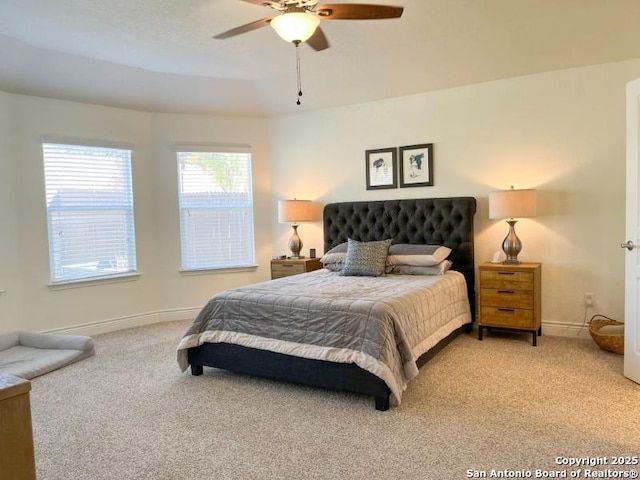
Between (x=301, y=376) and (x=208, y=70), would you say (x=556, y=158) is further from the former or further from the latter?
(x=208, y=70)

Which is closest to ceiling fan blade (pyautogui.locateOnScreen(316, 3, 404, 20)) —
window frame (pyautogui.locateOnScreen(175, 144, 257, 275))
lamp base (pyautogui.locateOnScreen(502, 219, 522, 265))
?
lamp base (pyautogui.locateOnScreen(502, 219, 522, 265))

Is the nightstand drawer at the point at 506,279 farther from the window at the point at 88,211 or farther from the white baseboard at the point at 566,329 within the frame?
the window at the point at 88,211

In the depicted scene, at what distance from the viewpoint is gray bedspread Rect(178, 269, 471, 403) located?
288cm

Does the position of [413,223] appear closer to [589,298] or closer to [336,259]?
[336,259]

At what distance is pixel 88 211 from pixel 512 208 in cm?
443

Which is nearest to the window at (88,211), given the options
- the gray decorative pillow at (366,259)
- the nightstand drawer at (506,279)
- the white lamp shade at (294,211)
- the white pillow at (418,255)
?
the white lamp shade at (294,211)

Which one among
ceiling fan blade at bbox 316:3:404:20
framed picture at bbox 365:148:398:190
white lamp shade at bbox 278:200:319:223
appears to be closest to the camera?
ceiling fan blade at bbox 316:3:404:20

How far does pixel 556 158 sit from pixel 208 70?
146 inches

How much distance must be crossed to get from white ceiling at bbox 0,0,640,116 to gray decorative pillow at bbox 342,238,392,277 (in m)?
1.83

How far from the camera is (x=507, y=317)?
4156 millimetres

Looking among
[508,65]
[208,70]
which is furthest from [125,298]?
[508,65]

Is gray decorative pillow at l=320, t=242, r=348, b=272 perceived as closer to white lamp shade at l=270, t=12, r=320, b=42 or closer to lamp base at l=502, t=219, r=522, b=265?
lamp base at l=502, t=219, r=522, b=265

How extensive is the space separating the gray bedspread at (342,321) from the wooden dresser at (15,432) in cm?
176

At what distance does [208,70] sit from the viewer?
4.97 m
